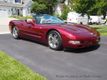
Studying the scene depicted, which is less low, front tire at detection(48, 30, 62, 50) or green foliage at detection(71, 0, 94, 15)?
green foliage at detection(71, 0, 94, 15)

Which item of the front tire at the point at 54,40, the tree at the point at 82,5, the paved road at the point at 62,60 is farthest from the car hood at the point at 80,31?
the tree at the point at 82,5

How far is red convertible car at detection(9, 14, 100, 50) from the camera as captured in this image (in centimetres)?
753

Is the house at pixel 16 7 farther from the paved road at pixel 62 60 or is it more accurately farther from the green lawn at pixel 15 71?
the green lawn at pixel 15 71

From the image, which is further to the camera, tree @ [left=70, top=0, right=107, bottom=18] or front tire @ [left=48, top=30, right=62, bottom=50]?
tree @ [left=70, top=0, right=107, bottom=18]

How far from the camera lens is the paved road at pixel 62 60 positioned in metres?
5.50

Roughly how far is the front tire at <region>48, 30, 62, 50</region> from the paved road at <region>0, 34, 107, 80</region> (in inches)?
7.0

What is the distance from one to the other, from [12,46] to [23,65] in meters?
2.67

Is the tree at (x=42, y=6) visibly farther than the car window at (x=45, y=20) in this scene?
Yes

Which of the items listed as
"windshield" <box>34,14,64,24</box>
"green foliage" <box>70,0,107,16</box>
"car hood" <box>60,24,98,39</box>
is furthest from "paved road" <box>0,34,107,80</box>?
"green foliage" <box>70,0,107,16</box>

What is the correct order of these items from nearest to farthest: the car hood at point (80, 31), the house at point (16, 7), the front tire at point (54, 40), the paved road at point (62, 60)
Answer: the paved road at point (62, 60), the car hood at point (80, 31), the front tire at point (54, 40), the house at point (16, 7)

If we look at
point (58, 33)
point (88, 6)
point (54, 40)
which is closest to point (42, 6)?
point (88, 6)

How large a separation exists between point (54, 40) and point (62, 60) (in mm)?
1396

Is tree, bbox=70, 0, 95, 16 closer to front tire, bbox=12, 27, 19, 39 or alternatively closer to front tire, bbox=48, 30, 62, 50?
front tire, bbox=12, 27, 19, 39

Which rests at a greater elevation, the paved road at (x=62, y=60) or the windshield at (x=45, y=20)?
the windshield at (x=45, y=20)
